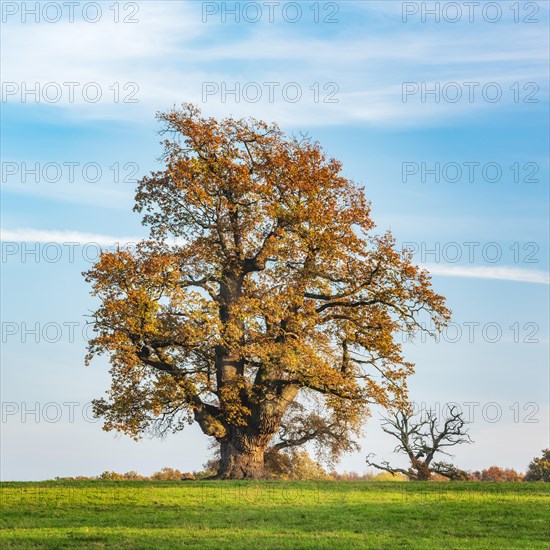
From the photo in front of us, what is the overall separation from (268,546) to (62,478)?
1609 centimetres

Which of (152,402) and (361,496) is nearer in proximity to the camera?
(361,496)

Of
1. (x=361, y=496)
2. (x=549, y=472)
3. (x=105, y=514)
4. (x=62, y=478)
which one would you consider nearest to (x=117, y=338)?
(x=62, y=478)

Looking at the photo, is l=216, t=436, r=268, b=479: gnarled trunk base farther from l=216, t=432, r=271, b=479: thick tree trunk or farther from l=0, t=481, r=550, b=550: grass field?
l=0, t=481, r=550, b=550: grass field

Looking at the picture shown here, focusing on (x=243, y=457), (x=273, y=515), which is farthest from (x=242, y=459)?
(x=273, y=515)

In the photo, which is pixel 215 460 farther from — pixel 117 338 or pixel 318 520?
pixel 318 520

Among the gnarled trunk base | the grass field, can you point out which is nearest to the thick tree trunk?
the gnarled trunk base

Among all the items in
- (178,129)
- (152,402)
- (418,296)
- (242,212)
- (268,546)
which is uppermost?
(178,129)

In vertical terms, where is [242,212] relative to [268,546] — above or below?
above

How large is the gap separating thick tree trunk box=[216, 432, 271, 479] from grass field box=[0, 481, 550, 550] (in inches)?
142

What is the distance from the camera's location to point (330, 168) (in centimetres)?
3309

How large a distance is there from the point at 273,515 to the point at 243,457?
33.7 feet

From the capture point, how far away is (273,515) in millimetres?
22562

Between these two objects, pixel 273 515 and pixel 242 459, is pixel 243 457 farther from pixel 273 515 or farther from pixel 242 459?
pixel 273 515

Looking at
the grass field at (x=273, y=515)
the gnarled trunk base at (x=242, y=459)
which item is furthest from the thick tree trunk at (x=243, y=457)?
the grass field at (x=273, y=515)
